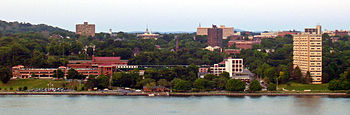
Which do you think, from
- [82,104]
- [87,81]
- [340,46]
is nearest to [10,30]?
[340,46]

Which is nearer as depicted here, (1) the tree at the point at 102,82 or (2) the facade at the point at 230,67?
(1) the tree at the point at 102,82

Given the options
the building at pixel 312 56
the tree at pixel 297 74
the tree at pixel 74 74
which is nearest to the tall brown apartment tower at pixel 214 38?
the building at pixel 312 56

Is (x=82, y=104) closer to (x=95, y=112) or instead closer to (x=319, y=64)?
(x=95, y=112)

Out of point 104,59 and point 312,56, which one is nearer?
point 312,56

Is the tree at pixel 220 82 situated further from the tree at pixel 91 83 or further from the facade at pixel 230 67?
the tree at pixel 91 83

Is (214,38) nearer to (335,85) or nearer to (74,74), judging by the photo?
(74,74)

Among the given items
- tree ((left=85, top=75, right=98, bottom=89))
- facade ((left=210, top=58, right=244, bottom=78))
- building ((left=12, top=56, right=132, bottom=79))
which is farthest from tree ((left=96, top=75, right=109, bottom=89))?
facade ((left=210, top=58, right=244, bottom=78))

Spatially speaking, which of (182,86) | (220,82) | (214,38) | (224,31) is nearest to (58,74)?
(182,86)
